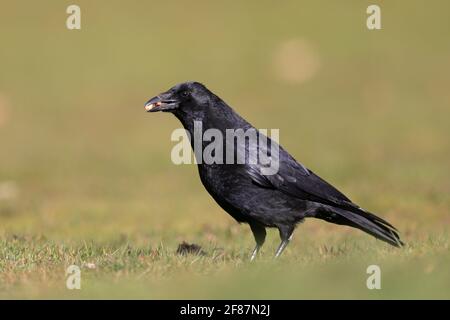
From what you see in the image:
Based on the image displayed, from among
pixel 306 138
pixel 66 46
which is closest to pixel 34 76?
pixel 66 46

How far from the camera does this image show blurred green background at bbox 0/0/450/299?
7137mm

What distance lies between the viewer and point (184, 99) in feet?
28.5

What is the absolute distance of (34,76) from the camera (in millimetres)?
25359

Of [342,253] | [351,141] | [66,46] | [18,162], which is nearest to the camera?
[342,253]

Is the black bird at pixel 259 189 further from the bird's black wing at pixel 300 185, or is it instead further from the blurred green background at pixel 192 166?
the blurred green background at pixel 192 166

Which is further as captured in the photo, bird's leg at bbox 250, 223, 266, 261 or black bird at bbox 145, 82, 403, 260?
bird's leg at bbox 250, 223, 266, 261

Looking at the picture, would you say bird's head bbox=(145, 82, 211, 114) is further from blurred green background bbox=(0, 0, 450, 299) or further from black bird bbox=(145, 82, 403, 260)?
blurred green background bbox=(0, 0, 450, 299)

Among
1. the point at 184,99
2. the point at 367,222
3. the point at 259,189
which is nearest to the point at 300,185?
the point at 259,189

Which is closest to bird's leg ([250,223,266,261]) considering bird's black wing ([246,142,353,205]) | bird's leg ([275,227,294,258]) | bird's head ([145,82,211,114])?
bird's leg ([275,227,294,258])

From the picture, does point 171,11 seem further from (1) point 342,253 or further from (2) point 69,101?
(1) point 342,253

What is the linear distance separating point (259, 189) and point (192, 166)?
11.0 metres

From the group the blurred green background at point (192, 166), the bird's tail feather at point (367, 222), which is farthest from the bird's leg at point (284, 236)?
the bird's tail feather at point (367, 222)

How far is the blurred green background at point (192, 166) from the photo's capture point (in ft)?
23.4

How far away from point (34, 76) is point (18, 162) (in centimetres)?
734
